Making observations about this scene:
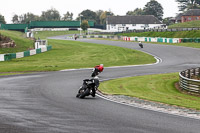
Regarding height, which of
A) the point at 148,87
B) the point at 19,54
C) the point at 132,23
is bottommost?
the point at 148,87

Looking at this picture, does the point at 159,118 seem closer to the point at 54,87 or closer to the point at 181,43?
the point at 54,87

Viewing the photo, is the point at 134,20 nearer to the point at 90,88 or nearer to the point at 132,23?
the point at 132,23

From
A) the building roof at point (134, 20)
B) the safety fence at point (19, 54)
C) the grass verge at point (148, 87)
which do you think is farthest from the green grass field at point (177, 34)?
the building roof at point (134, 20)

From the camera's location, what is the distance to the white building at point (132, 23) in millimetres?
170625

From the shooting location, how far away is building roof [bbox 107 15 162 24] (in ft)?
560

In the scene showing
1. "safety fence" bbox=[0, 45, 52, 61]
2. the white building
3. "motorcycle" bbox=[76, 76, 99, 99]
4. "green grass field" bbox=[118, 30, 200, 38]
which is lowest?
"safety fence" bbox=[0, 45, 52, 61]

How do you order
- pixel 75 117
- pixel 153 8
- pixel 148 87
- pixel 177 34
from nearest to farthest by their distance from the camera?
1. pixel 75 117
2. pixel 148 87
3. pixel 177 34
4. pixel 153 8

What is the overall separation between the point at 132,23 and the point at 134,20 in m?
1.77

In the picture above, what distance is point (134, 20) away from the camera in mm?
171625

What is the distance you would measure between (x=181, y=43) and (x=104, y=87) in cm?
4767

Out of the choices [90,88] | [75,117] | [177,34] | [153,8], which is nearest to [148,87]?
[90,88]

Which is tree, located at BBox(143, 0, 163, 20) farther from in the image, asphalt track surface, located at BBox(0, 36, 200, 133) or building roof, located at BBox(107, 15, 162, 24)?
asphalt track surface, located at BBox(0, 36, 200, 133)

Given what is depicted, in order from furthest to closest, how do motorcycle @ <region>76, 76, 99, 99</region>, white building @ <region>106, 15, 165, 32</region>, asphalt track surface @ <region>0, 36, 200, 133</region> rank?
white building @ <region>106, 15, 165, 32</region> → motorcycle @ <region>76, 76, 99, 99</region> → asphalt track surface @ <region>0, 36, 200, 133</region>

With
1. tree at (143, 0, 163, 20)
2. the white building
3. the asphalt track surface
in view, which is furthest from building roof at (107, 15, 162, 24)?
the asphalt track surface
